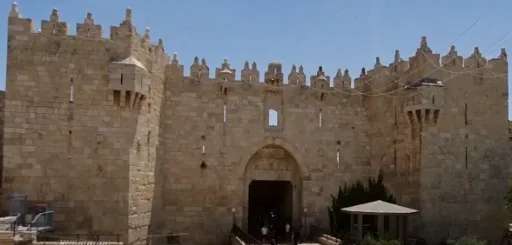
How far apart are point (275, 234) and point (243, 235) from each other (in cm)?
320

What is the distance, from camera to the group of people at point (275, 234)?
923 inches

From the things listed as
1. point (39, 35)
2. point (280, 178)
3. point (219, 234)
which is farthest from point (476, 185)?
Answer: point (39, 35)

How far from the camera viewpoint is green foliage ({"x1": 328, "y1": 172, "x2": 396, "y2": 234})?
25.0 metres

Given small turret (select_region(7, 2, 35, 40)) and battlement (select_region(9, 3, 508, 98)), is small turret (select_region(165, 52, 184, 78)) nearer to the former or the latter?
battlement (select_region(9, 3, 508, 98))

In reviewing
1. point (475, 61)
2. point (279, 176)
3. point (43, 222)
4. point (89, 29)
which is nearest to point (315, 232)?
point (279, 176)

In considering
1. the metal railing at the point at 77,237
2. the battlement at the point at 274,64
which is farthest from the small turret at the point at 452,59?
the metal railing at the point at 77,237

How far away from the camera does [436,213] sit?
2278 centimetres

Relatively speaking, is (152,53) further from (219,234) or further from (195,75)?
(219,234)

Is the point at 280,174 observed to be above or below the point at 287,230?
above

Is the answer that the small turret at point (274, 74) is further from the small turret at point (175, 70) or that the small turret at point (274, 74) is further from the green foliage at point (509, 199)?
the green foliage at point (509, 199)

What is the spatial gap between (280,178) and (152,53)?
7.88 meters

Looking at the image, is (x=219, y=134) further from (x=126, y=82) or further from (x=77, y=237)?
(x=77, y=237)

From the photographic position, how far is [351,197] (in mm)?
25562

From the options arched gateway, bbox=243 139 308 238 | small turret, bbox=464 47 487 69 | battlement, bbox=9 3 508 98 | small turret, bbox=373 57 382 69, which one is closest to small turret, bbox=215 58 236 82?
battlement, bbox=9 3 508 98
